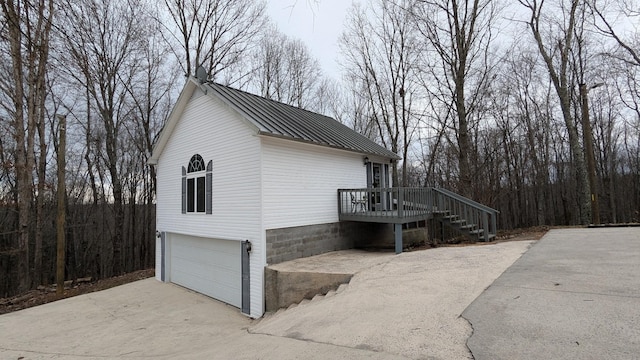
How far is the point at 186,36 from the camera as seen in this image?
18.4 meters

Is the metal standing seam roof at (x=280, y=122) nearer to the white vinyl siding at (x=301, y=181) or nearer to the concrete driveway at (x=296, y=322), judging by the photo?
the white vinyl siding at (x=301, y=181)

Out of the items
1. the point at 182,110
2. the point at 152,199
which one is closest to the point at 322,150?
the point at 182,110

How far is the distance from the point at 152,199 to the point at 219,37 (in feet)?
42.2

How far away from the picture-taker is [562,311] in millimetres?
3986

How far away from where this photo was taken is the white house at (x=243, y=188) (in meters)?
8.66

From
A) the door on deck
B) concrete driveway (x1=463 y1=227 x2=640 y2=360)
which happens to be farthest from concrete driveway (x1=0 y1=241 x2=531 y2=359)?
the door on deck

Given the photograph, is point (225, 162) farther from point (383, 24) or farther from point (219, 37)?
point (383, 24)

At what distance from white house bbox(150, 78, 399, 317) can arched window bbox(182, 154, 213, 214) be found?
0.11 feet

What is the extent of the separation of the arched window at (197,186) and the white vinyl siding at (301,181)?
2647mm

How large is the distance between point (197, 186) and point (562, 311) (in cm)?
1020

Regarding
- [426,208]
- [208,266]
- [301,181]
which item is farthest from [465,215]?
[208,266]

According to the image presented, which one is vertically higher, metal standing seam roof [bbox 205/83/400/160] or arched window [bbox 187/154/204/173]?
metal standing seam roof [bbox 205/83/400/160]

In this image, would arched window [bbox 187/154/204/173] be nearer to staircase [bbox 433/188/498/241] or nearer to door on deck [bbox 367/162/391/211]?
door on deck [bbox 367/162/391/211]

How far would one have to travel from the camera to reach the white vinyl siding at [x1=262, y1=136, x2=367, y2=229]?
28.6 feet
